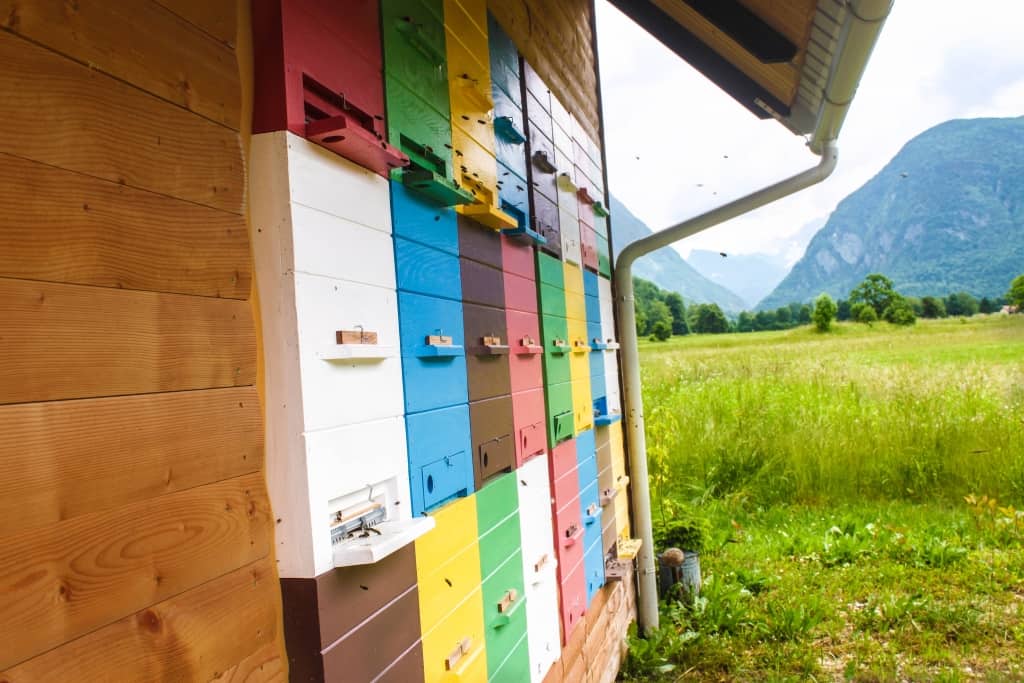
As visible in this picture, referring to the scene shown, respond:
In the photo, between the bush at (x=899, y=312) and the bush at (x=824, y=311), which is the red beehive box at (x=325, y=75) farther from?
the bush at (x=899, y=312)

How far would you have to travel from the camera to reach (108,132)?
0.79m

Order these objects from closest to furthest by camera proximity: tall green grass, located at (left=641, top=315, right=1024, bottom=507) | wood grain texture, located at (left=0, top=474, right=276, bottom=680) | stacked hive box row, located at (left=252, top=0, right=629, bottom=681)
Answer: wood grain texture, located at (left=0, top=474, right=276, bottom=680)
stacked hive box row, located at (left=252, top=0, right=629, bottom=681)
tall green grass, located at (left=641, top=315, right=1024, bottom=507)

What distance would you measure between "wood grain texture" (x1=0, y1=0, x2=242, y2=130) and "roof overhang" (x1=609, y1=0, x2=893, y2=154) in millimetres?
1662

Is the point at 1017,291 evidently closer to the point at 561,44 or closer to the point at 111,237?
the point at 561,44

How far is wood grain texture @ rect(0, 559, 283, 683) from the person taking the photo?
70 centimetres

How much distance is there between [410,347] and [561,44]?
239 centimetres

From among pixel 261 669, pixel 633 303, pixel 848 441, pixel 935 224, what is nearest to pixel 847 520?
pixel 848 441

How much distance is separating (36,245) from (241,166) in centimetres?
39

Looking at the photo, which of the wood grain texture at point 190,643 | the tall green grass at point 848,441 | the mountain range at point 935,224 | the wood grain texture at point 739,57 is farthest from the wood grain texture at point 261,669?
the mountain range at point 935,224

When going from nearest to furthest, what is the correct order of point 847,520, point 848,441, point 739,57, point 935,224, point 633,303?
1. point 739,57
2. point 633,303
3. point 847,520
4. point 848,441
5. point 935,224

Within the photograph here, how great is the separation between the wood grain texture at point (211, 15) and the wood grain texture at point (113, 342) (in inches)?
16.5

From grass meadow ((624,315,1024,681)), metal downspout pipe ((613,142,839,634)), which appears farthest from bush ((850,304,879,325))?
metal downspout pipe ((613,142,839,634))

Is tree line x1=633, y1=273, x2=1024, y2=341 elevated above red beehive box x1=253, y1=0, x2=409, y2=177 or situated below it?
above

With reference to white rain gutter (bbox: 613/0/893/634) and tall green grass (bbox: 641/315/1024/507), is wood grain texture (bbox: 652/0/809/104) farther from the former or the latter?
tall green grass (bbox: 641/315/1024/507)
